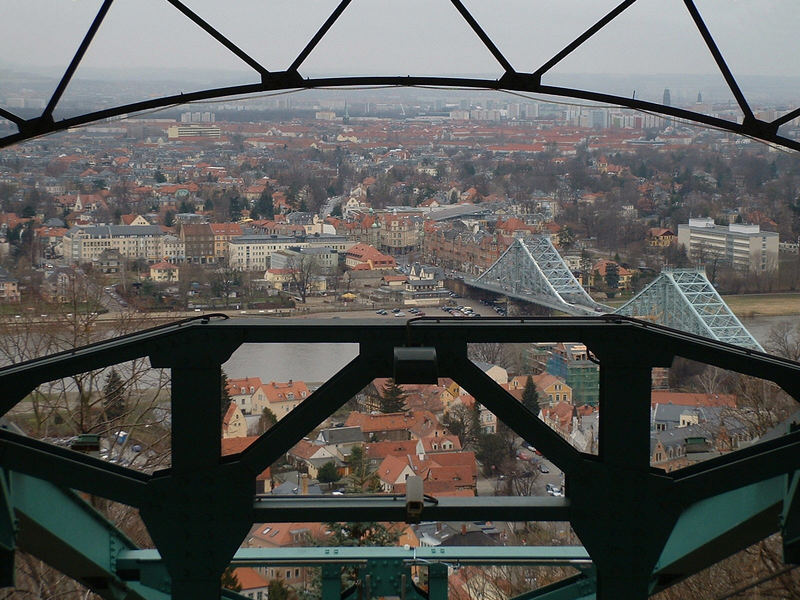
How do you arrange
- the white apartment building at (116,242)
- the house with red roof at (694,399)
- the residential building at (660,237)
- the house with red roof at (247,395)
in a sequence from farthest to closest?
the residential building at (660,237), the white apartment building at (116,242), the house with red roof at (694,399), the house with red roof at (247,395)

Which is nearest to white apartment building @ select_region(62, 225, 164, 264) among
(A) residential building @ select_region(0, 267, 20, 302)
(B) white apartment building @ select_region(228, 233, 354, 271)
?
(A) residential building @ select_region(0, 267, 20, 302)

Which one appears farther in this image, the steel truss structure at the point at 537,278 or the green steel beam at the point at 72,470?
the steel truss structure at the point at 537,278

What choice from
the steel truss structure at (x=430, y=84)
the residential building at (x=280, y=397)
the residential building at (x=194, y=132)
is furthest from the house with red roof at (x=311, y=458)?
the residential building at (x=194, y=132)

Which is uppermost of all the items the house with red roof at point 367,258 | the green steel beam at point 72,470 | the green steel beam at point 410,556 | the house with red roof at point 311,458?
the house with red roof at point 367,258

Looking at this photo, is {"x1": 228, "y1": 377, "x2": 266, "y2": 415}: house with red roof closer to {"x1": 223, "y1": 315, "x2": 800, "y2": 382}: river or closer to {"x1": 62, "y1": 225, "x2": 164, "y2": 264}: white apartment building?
{"x1": 223, "y1": 315, "x2": 800, "y2": 382}: river

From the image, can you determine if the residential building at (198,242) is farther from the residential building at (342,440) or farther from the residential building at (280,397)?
the residential building at (342,440)

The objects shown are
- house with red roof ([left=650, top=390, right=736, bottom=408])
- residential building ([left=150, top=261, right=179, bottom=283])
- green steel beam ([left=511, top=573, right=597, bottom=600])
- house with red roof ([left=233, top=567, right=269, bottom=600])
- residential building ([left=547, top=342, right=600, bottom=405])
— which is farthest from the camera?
residential building ([left=150, top=261, right=179, bottom=283])

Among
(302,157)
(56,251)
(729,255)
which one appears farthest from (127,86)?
(729,255)

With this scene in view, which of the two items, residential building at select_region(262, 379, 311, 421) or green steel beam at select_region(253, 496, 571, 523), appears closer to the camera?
green steel beam at select_region(253, 496, 571, 523)
